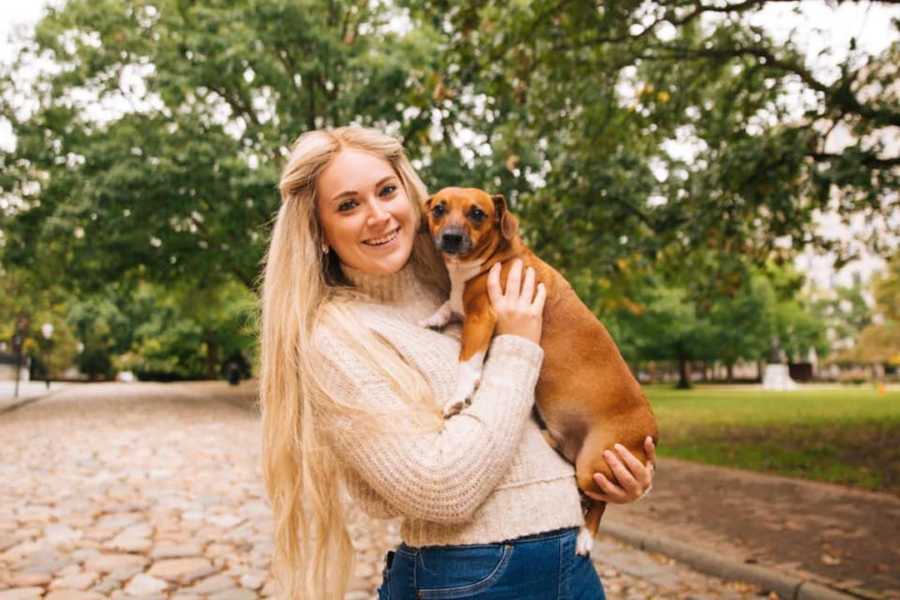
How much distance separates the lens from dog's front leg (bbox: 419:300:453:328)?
2303mm

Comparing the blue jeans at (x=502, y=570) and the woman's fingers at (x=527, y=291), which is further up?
the woman's fingers at (x=527, y=291)

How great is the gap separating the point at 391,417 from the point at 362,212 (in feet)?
2.14

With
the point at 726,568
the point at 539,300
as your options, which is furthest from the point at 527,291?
the point at 726,568

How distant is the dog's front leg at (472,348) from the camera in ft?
6.06

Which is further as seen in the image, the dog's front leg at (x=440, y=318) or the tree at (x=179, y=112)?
the tree at (x=179, y=112)

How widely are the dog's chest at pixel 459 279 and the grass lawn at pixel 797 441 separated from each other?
26.8 ft

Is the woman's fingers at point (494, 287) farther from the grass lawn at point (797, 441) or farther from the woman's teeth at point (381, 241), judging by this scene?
the grass lawn at point (797, 441)

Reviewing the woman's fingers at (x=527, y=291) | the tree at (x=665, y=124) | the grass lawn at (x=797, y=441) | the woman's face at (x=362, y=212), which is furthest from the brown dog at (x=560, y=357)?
the grass lawn at (x=797, y=441)

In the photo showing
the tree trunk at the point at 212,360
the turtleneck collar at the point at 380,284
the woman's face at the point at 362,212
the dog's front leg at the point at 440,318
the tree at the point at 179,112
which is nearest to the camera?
the woman's face at the point at 362,212

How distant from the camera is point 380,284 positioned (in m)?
2.18

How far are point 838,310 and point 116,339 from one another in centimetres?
6868

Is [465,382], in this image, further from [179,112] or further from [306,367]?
[179,112]

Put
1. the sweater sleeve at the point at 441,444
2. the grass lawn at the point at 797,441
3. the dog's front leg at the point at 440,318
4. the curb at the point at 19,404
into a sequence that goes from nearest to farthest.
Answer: the sweater sleeve at the point at 441,444 < the dog's front leg at the point at 440,318 < the grass lawn at the point at 797,441 < the curb at the point at 19,404

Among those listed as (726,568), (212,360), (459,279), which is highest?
(212,360)
